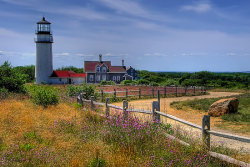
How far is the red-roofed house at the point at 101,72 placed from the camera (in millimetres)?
58656

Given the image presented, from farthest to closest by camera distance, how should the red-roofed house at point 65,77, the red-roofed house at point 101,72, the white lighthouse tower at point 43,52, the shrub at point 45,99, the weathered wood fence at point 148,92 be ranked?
the red-roofed house at point 101,72 < the red-roofed house at point 65,77 < the white lighthouse tower at point 43,52 < the weathered wood fence at point 148,92 < the shrub at point 45,99

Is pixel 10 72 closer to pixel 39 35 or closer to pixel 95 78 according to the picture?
pixel 39 35

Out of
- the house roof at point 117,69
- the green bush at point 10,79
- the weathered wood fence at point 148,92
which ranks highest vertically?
the house roof at point 117,69

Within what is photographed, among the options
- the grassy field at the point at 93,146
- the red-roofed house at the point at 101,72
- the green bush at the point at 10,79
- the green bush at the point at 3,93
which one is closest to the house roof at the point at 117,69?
the red-roofed house at the point at 101,72

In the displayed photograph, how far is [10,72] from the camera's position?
840 inches

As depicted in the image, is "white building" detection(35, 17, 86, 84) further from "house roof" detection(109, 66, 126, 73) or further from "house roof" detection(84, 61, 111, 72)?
"house roof" detection(109, 66, 126, 73)

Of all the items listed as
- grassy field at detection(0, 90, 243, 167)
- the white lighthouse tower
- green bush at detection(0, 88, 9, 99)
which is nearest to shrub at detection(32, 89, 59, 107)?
green bush at detection(0, 88, 9, 99)

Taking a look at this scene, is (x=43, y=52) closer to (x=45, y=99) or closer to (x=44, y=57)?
(x=44, y=57)

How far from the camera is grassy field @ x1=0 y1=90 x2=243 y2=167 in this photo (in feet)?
20.9

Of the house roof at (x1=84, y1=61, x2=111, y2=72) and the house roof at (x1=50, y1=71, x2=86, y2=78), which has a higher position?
the house roof at (x1=84, y1=61, x2=111, y2=72)

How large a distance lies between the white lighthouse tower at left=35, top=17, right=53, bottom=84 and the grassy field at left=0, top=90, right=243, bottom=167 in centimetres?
4302

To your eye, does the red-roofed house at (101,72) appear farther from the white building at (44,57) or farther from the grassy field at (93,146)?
the grassy field at (93,146)

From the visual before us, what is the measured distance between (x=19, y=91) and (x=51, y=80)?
1349 inches

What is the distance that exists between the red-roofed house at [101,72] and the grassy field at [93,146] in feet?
159
